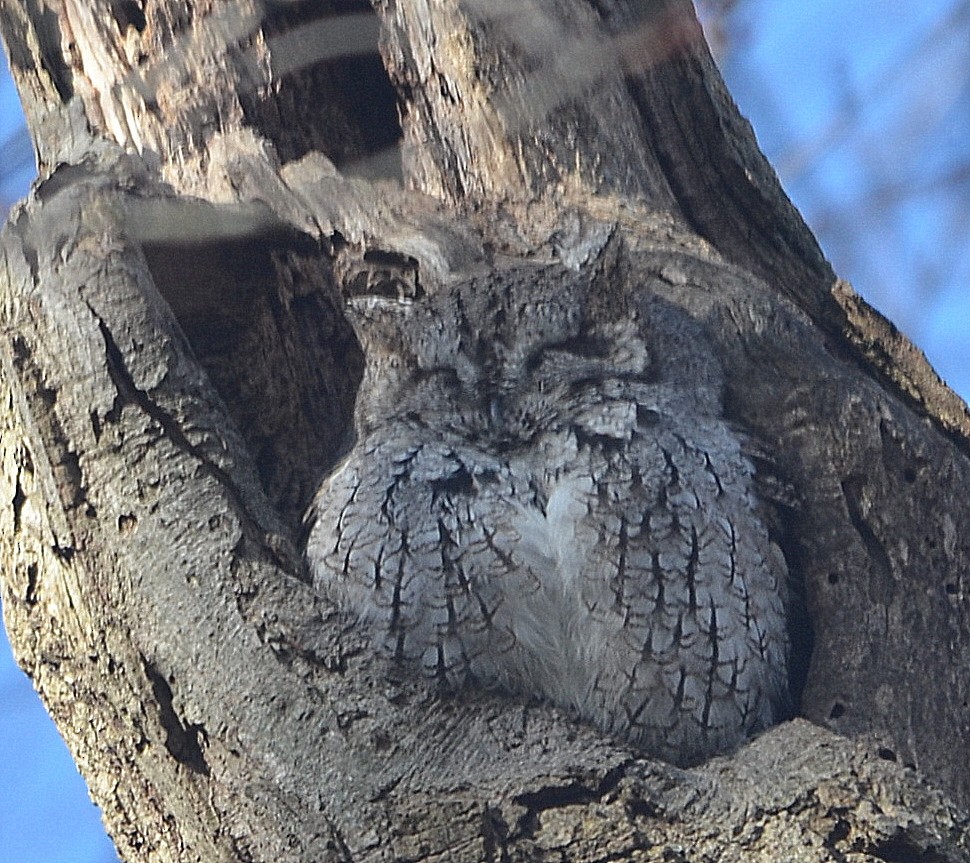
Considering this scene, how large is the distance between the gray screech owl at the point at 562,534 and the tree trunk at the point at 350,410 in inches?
4.5

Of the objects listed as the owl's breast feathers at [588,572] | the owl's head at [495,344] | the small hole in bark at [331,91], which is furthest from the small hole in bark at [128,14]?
the owl's breast feathers at [588,572]

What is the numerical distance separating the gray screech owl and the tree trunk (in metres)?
0.11

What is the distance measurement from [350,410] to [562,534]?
768 millimetres

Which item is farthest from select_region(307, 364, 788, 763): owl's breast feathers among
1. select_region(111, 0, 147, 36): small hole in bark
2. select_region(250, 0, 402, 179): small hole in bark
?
select_region(111, 0, 147, 36): small hole in bark

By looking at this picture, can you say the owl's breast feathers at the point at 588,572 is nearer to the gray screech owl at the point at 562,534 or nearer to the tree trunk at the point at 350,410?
the gray screech owl at the point at 562,534

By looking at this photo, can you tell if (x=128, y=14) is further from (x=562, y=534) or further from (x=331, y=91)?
(x=562, y=534)

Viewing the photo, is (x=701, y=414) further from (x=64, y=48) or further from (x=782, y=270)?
(x=64, y=48)

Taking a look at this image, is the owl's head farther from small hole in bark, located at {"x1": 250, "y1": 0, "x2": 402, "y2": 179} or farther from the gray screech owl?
small hole in bark, located at {"x1": 250, "y1": 0, "x2": 402, "y2": 179}

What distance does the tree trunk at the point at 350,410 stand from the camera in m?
1.97

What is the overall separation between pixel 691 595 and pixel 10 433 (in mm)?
1119

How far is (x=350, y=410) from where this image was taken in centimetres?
301

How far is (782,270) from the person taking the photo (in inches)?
118

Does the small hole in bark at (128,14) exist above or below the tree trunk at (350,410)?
above

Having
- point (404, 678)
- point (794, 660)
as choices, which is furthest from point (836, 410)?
point (404, 678)
